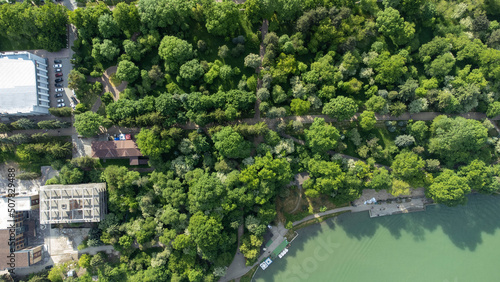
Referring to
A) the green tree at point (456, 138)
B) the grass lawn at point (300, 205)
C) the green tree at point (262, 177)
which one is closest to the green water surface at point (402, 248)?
the grass lawn at point (300, 205)

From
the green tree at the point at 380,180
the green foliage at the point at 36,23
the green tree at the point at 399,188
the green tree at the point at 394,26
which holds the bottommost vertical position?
the green tree at the point at 399,188

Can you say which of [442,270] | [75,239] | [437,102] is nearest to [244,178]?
[75,239]

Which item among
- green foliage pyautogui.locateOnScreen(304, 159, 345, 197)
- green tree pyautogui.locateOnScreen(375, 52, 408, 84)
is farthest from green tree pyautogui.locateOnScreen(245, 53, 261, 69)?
green tree pyautogui.locateOnScreen(375, 52, 408, 84)

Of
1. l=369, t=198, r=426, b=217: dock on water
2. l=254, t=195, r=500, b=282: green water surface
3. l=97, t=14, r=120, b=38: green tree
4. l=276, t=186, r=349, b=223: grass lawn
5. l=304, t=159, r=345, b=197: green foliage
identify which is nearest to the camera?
l=97, t=14, r=120, b=38: green tree

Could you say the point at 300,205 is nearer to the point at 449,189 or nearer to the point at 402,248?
the point at 402,248

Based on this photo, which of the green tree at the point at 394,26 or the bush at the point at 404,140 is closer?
the green tree at the point at 394,26

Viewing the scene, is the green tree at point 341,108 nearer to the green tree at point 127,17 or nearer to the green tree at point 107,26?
the green tree at point 127,17

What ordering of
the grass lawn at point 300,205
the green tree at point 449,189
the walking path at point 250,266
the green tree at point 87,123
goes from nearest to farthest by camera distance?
the green tree at point 87,123 < the green tree at point 449,189 < the grass lawn at point 300,205 < the walking path at point 250,266

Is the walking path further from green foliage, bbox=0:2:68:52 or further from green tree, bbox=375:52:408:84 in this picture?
green foliage, bbox=0:2:68:52
